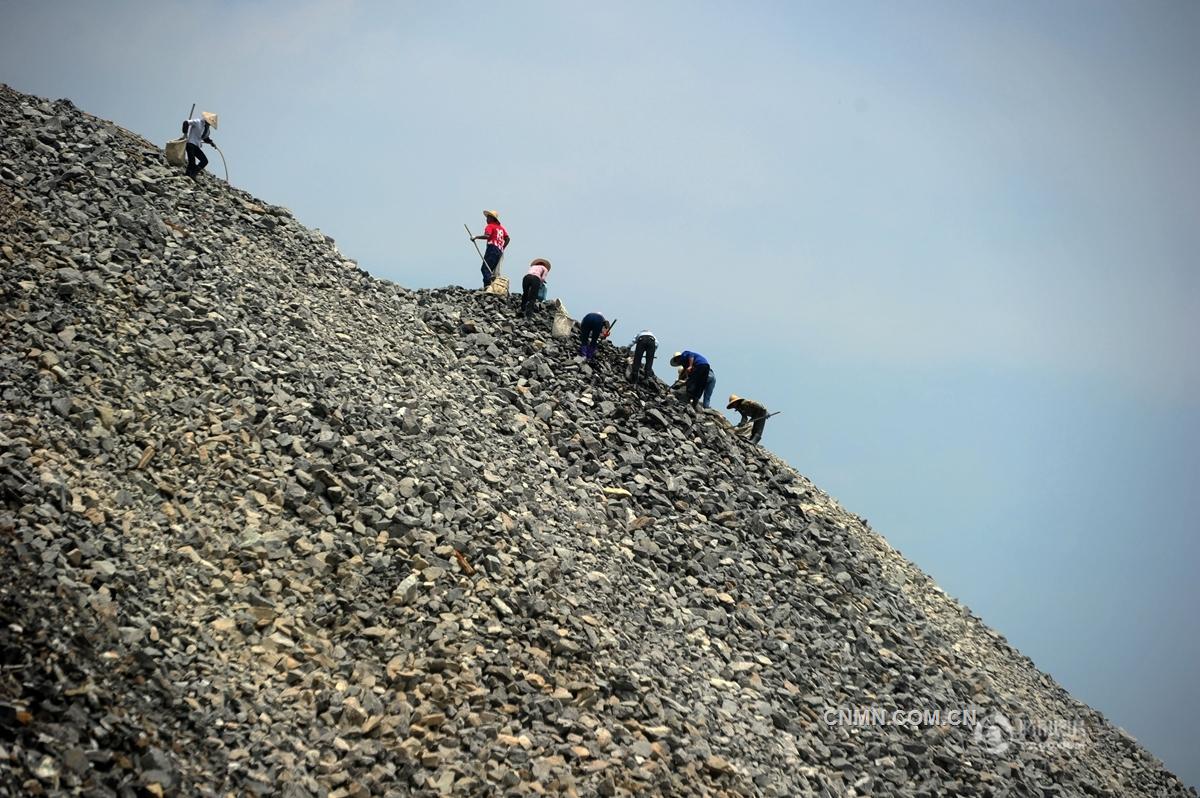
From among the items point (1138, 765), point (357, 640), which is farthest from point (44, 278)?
point (1138, 765)

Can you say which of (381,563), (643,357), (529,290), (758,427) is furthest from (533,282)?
(381,563)

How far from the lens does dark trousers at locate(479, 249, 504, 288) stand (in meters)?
24.8

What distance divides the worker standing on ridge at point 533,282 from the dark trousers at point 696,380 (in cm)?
443

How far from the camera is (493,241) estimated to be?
2466 cm

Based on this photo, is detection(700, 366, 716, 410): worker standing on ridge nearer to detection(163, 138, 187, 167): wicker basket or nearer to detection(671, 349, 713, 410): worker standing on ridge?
detection(671, 349, 713, 410): worker standing on ridge

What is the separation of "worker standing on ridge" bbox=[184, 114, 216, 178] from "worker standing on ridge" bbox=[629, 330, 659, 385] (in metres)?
10.9

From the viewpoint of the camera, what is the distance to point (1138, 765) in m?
23.1

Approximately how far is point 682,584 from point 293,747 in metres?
8.61

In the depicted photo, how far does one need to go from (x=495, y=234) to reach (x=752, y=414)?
816 centimetres

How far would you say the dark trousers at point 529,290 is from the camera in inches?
953
